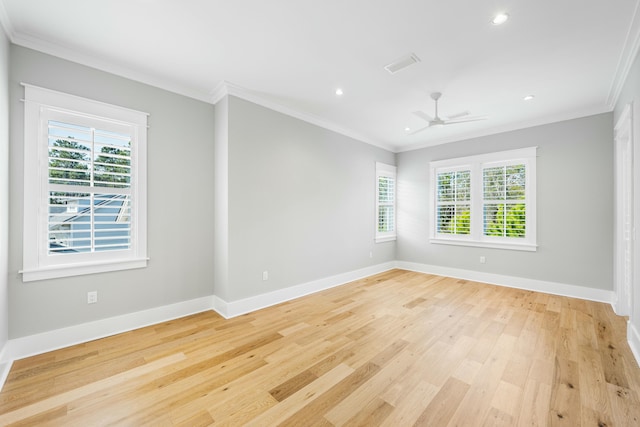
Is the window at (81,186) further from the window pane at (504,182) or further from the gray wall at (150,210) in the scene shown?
the window pane at (504,182)

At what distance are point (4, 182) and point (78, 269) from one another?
932mm

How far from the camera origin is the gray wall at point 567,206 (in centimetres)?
392

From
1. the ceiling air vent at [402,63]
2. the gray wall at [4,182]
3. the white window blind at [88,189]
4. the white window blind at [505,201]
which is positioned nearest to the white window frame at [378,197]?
the white window blind at [505,201]

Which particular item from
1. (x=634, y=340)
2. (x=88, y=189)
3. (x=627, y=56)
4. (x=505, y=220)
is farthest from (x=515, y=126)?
(x=88, y=189)

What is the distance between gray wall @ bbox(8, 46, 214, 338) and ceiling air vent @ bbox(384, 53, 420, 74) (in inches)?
90.4

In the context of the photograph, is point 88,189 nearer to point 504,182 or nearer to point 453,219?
point 453,219

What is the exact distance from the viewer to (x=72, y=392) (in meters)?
1.95

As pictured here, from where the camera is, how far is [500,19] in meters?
2.14

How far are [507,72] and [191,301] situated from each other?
14.9ft

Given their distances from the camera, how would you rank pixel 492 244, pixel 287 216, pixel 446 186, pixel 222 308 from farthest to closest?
pixel 446 186 < pixel 492 244 < pixel 287 216 < pixel 222 308

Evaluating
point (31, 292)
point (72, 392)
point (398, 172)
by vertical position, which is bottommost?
point (72, 392)

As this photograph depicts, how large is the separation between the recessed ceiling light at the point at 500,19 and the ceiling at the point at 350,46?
42mm

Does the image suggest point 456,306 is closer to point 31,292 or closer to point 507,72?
point 507,72

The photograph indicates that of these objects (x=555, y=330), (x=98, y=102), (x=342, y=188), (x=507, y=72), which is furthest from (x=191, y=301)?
(x=507, y=72)
